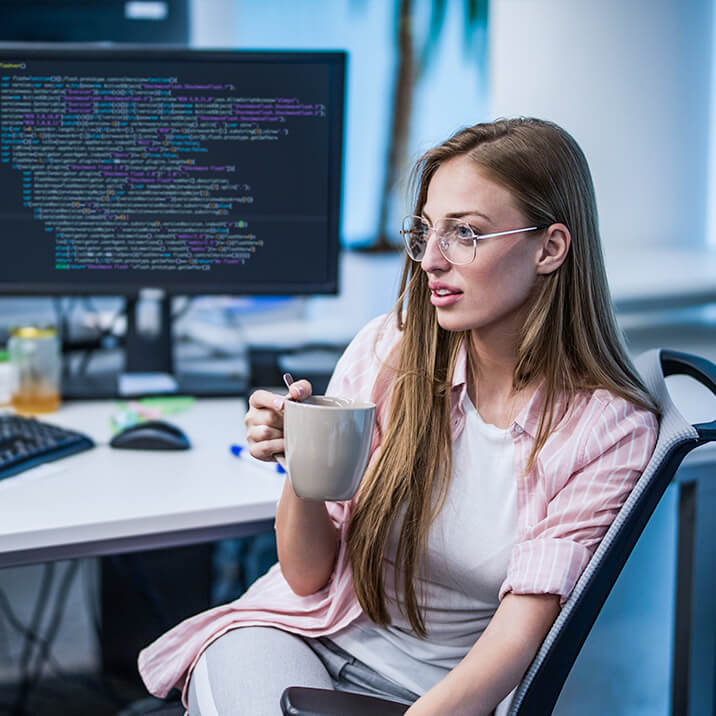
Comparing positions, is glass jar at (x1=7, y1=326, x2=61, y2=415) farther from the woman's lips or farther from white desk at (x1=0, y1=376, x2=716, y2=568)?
the woman's lips

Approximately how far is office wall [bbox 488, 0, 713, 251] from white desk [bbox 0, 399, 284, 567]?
2.27 meters

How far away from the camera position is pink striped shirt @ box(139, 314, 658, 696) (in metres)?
0.78

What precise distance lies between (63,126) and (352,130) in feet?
6.05

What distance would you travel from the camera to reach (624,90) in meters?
3.05

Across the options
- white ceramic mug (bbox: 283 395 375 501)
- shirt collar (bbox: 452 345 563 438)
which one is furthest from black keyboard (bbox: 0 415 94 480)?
shirt collar (bbox: 452 345 563 438)

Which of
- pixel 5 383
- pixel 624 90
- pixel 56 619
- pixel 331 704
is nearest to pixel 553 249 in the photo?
pixel 331 704

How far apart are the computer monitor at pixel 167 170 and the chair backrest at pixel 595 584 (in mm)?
826

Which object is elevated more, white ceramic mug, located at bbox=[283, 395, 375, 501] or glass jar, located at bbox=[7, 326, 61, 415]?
white ceramic mug, located at bbox=[283, 395, 375, 501]

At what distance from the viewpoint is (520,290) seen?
897mm

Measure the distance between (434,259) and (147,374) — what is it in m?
0.84

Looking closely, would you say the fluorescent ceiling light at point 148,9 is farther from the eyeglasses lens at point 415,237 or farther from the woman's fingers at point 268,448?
the woman's fingers at point 268,448

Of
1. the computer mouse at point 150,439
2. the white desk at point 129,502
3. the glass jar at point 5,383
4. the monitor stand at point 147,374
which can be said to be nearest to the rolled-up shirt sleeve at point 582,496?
the white desk at point 129,502

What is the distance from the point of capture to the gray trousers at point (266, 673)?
814 mm

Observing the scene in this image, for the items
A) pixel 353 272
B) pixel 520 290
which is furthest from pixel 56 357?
pixel 353 272
